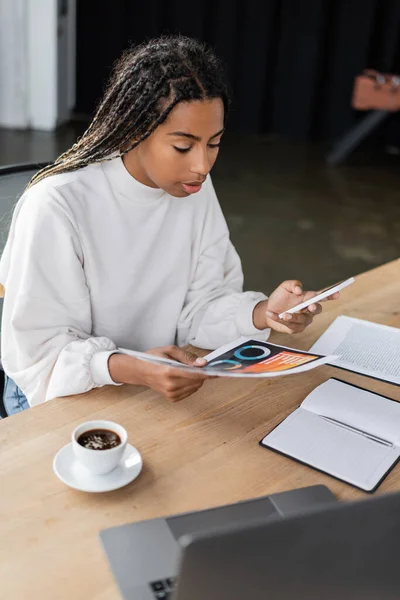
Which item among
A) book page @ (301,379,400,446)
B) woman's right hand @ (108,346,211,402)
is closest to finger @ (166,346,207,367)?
woman's right hand @ (108,346,211,402)

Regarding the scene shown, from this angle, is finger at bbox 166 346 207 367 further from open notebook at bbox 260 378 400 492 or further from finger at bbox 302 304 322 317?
finger at bbox 302 304 322 317

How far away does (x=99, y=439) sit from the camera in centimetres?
98

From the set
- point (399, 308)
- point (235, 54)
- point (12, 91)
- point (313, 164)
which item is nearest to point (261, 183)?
point (313, 164)

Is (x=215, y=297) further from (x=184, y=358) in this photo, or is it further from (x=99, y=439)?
(x=99, y=439)

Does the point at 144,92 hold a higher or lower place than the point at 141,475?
higher

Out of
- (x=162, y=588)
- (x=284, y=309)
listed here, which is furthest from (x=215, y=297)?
(x=162, y=588)

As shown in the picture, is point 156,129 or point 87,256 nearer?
point 156,129

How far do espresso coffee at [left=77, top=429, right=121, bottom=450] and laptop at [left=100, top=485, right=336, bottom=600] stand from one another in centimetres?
12

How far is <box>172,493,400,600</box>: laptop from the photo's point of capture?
1.84 ft

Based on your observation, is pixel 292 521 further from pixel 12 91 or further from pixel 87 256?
pixel 12 91

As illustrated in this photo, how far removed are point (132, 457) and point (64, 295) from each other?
1.31 feet

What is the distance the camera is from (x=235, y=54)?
20.4ft

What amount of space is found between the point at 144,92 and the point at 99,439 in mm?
632

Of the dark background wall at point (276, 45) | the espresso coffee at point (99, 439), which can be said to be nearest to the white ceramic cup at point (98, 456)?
the espresso coffee at point (99, 439)
